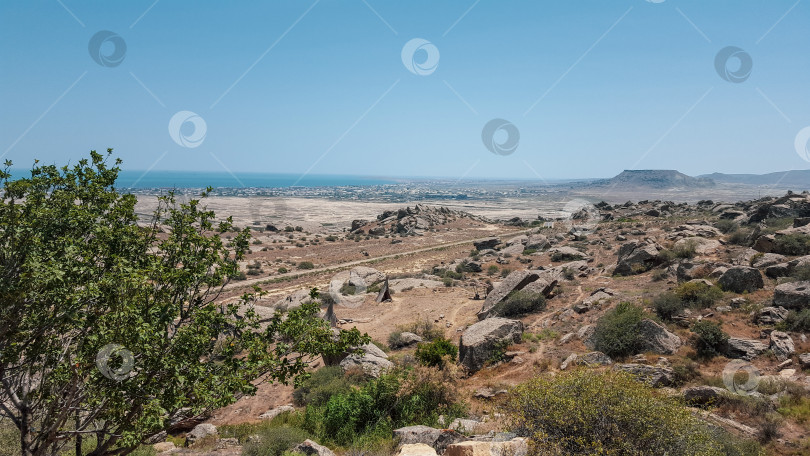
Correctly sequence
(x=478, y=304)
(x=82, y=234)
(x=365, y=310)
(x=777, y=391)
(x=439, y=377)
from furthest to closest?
1. (x=365, y=310)
2. (x=478, y=304)
3. (x=439, y=377)
4. (x=777, y=391)
5. (x=82, y=234)

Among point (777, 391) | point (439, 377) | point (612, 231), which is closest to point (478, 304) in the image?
point (439, 377)

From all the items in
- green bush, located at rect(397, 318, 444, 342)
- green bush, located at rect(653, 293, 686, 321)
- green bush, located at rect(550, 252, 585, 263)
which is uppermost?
green bush, located at rect(653, 293, 686, 321)

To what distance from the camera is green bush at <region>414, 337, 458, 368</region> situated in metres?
14.8

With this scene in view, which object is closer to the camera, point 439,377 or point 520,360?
point 439,377

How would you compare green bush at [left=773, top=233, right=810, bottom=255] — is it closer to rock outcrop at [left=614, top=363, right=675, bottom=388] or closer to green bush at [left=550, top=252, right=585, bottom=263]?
green bush at [left=550, top=252, right=585, bottom=263]

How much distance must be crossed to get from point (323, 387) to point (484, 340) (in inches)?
239

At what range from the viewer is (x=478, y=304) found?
24000mm

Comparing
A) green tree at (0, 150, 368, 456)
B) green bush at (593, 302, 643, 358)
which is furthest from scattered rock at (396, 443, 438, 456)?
green bush at (593, 302, 643, 358)

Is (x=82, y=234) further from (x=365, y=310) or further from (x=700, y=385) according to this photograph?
(x=365, y=310)

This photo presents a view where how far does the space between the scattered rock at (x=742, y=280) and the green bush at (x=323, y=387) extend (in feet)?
51.6

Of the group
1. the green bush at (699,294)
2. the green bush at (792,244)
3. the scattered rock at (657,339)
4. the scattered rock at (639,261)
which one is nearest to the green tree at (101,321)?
the scattered rock at (657,339)

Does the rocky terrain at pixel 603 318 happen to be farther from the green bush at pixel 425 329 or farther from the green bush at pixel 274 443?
the green bush at pixel 274 443

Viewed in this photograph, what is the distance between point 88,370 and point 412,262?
38.4 m

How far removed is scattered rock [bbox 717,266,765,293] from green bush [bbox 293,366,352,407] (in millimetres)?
15738
